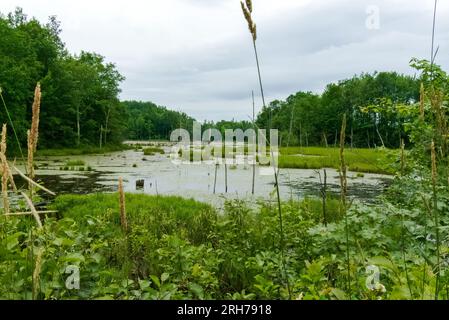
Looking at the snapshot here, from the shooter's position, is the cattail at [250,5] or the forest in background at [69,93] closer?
the cattail at [250,5]

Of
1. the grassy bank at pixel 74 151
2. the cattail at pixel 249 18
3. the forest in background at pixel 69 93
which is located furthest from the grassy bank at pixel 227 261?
the grassy bank at pixel 74 151

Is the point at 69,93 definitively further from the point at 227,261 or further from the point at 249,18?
the point at 249,18

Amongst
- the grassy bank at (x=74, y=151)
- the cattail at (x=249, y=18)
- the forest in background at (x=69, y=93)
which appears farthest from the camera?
the grassy bank at (x=74, y=151)

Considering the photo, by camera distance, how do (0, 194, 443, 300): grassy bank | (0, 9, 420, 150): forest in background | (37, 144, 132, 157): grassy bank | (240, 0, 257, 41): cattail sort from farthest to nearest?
(37, 144, 132, 157): grassy bank → (0, 9, 420, 150): forest in background → (0, 194, 443, 300): grassy bank → (240, 0, 257, 41): cattail

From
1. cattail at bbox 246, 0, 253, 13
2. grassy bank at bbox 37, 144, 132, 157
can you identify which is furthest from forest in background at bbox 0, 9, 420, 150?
cattail at bbox 246, 0, 253, 13

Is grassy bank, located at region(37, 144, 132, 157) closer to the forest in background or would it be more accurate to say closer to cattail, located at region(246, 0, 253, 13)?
the forest in background

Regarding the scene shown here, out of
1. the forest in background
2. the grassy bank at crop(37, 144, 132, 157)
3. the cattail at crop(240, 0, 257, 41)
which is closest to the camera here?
the cattail at crop(240, 0, 257, 41)

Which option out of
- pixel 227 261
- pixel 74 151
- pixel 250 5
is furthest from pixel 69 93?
pixel 250 5

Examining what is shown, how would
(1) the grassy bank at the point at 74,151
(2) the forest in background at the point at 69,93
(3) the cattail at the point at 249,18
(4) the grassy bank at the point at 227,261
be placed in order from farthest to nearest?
(1) the grassy bank at the point at 74,151, (2) the forest in background at the point at 69,93, (4) the grassy bank at the point at 227,261, (3) the cattail at the point at 249,18

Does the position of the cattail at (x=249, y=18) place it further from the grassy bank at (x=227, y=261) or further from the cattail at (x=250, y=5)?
the grassy bank at (x=227, y=261)
